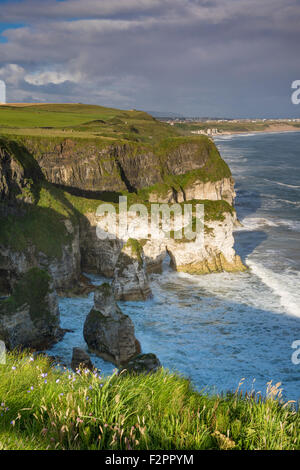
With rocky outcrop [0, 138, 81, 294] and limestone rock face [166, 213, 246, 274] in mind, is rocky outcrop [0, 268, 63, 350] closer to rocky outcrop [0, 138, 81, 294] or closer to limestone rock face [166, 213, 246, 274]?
rocky outcrop [0, 138, 81, 294]

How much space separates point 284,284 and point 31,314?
1948 centimetres

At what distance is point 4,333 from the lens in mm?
17031

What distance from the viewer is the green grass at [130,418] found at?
4.90m

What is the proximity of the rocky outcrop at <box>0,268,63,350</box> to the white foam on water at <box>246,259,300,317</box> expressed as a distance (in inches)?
582

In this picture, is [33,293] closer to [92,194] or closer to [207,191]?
[92,194]

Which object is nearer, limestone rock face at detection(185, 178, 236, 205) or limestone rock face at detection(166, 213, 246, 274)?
limestone rock face at detection(166, 213, 246, 274)

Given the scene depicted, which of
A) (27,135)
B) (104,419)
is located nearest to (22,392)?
(104,419)

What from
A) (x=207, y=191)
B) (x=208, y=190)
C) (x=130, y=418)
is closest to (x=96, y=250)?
(x=207, y=191)

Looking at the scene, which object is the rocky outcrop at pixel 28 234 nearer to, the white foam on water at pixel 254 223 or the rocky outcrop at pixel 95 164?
the rocky outcrop at pixel 95 164

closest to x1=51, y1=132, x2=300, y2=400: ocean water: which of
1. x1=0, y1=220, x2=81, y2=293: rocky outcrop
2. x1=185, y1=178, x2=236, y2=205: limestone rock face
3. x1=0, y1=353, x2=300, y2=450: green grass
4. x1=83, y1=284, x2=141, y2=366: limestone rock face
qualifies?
x1=83, y1=284, x2=141, y2=366: limestone rock face

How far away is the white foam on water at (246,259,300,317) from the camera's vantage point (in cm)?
2503

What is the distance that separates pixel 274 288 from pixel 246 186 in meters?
52.8
